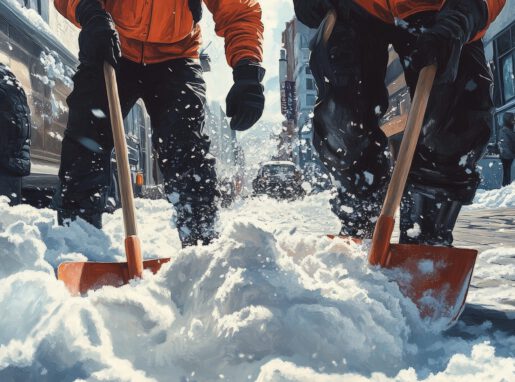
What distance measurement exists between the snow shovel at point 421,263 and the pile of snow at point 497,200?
7.95m

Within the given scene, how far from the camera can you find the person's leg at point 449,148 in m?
2.37

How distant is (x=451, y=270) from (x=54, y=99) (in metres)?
3.68

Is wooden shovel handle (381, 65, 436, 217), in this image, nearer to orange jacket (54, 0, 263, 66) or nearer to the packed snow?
the packed snow

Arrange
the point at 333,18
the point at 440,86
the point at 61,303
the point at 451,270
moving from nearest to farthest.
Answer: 1. the point at 61,303
2. the point at 451,270
3. the point at 440,86
4. the point at 333,18

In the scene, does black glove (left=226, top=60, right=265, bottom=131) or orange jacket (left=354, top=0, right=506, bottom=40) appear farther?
black glove (left=226, top=60, right=265, bottom=131)

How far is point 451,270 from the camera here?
1.84m

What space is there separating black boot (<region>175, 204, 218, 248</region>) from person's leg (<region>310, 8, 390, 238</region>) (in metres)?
0.74

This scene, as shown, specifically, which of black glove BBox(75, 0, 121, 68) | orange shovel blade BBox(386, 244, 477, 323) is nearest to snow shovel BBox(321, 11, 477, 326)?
orange shovel blade BBox(386, 244, 477, 323)

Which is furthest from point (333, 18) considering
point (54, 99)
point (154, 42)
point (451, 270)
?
point (54, 99)

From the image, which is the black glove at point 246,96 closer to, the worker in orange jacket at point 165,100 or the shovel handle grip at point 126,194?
the worker in orange jacket at point 165,100

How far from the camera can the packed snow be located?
4.31 feet

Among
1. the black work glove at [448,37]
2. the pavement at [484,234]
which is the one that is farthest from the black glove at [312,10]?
the pavement at [484,234]

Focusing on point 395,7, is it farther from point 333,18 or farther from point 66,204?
point 66,204

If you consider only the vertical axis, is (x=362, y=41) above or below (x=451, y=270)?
above
